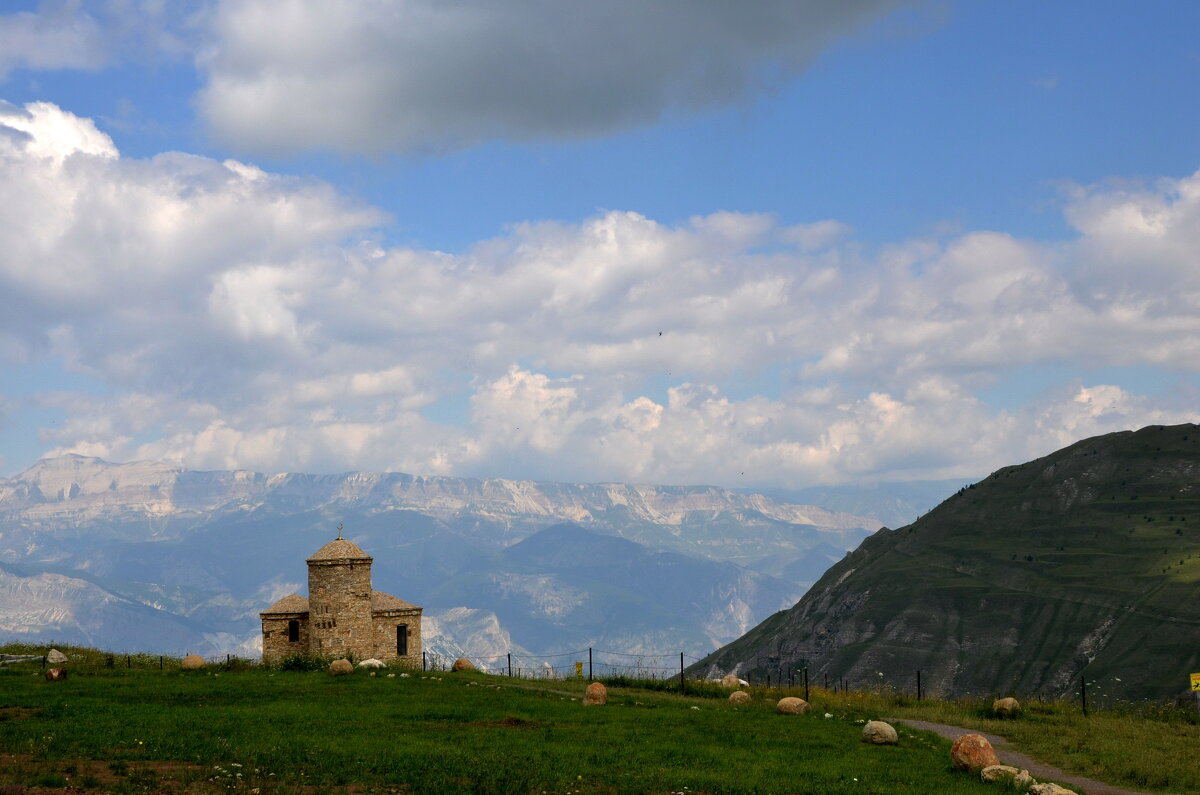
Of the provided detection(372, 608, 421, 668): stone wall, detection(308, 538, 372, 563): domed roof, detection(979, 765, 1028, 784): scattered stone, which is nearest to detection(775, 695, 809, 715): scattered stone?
detection(979, 765, 1028, 784): scattered stone

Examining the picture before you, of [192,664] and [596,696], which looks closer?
[596,696]

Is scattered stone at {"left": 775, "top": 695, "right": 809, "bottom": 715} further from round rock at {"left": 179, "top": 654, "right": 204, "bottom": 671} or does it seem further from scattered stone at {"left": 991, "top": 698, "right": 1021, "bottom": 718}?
round rock at {"left": 179, "top": 654, "right": 204, "bottom": 671}

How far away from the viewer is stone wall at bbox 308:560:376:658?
73062 millimetres

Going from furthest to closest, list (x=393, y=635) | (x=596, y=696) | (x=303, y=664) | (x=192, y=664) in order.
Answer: (x=393, y=635), (x=192, y=664), (x=303, y=664), (x=596, y=696)

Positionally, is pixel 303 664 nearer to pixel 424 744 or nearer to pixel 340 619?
pixel 340 619

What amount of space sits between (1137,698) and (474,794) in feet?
566

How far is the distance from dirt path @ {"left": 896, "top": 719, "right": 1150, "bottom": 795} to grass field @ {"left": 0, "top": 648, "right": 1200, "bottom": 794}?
95 centimetres

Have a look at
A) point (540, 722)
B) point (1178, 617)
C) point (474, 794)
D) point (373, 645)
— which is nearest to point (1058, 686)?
point (1178, 617)

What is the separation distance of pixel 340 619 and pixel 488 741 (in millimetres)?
39868

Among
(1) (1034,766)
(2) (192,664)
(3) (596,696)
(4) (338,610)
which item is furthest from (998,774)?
(4) (338,610)

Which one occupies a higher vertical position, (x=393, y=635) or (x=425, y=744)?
(x=393, y=635)

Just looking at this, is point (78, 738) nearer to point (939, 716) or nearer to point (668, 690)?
point (668, 690)

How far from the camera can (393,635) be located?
256 ft

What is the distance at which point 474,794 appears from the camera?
91.6 feet
